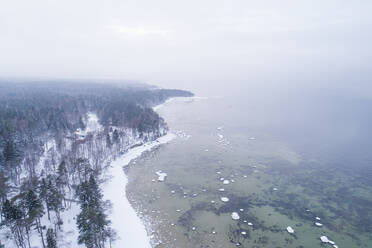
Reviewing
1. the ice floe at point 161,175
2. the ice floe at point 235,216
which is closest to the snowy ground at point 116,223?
the ice floe at point 161,175

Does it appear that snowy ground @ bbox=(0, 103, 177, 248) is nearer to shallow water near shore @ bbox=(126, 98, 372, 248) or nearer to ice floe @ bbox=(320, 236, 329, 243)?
shallow water near shore @ bbox=(126, 98, 372, 248)

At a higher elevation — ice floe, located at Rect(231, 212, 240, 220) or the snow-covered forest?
the snow-covered forest

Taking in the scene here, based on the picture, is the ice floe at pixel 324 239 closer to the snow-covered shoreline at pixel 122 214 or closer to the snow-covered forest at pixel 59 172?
the snow-covered shoreline at pixel 122 214

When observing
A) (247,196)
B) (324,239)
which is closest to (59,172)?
(247,196)

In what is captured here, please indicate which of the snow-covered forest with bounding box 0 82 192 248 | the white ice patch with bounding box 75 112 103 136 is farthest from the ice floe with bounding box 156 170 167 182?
the white ice patch with bounding box 75 112 103 136

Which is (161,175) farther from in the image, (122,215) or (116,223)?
(116,223)
